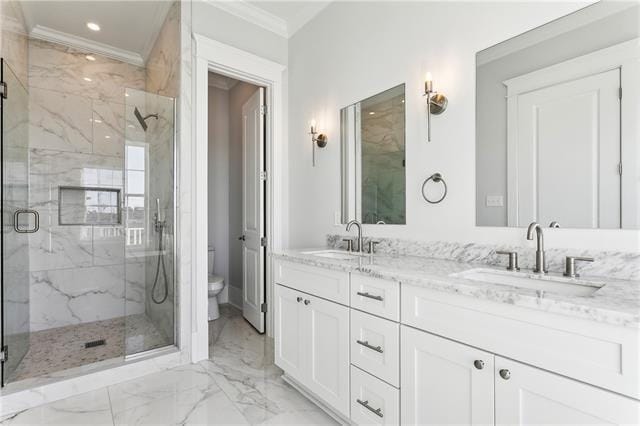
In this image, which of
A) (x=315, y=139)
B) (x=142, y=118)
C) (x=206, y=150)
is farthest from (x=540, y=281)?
(x=142, y=118)

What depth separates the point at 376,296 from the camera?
56.7 inches

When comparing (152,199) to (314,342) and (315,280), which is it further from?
(314,342)

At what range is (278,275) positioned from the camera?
2.13 metres

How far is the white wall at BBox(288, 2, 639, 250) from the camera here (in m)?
1.57

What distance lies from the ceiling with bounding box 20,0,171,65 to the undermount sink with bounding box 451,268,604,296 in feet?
10.4

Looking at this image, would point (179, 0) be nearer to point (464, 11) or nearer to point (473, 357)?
point (464, 11)

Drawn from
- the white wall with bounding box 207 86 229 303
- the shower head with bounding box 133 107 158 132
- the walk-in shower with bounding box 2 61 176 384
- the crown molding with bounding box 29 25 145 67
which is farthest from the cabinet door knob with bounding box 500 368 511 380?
the crown molding with bounding box 29 25 145 67

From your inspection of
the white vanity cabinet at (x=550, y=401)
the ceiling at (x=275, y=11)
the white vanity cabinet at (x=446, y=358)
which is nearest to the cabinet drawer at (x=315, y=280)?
the white vanity cabinet at (x=446, y=358)

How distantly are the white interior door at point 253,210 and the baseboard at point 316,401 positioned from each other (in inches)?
40.4

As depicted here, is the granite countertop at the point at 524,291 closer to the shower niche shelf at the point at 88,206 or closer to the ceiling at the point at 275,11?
the ceiling at the point at 275,11

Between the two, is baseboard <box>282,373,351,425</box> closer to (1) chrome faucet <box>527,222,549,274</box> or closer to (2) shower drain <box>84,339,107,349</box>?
(1) chrome faucet <box>527,222,549,274</box>

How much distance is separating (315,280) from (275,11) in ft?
7.91

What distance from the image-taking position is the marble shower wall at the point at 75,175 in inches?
120

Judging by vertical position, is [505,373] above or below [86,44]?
below
